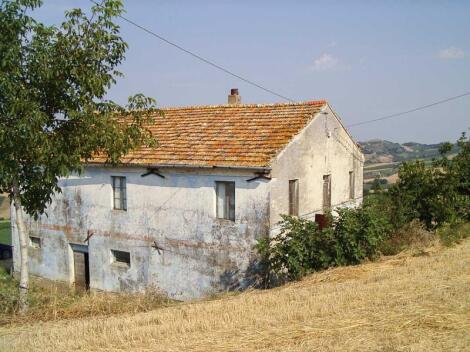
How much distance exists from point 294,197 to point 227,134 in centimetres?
292

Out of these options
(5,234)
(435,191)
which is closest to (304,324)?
(435,191)

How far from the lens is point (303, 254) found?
11586mm

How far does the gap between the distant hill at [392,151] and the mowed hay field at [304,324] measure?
65704 millimetres

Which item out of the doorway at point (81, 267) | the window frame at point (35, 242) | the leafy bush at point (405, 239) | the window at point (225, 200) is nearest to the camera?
the leafy bush at point (405, 239)

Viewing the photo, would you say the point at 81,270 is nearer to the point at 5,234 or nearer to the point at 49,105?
the point at 49,105

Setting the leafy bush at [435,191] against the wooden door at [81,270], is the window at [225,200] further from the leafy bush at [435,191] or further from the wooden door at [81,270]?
the wooden door at [81,270]

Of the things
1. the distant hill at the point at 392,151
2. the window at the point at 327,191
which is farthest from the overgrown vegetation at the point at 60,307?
the distant hill at the point at 392,151

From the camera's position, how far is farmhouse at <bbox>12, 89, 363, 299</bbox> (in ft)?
43.2

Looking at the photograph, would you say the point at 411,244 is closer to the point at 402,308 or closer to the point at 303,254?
the point at 303,254

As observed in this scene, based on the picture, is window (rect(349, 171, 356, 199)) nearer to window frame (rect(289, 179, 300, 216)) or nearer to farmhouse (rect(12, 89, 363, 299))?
farmhouse (rect(12, 89, 363, 299))

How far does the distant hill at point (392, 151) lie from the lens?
74312mm

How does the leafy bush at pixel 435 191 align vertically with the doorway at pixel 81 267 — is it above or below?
above

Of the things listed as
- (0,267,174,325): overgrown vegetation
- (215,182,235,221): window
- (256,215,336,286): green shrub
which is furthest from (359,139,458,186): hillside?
(0,267,174,325): overgrown vegetation

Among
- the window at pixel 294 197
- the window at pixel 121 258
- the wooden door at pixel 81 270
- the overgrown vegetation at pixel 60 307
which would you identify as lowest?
the wooden door at pixel 81 270
